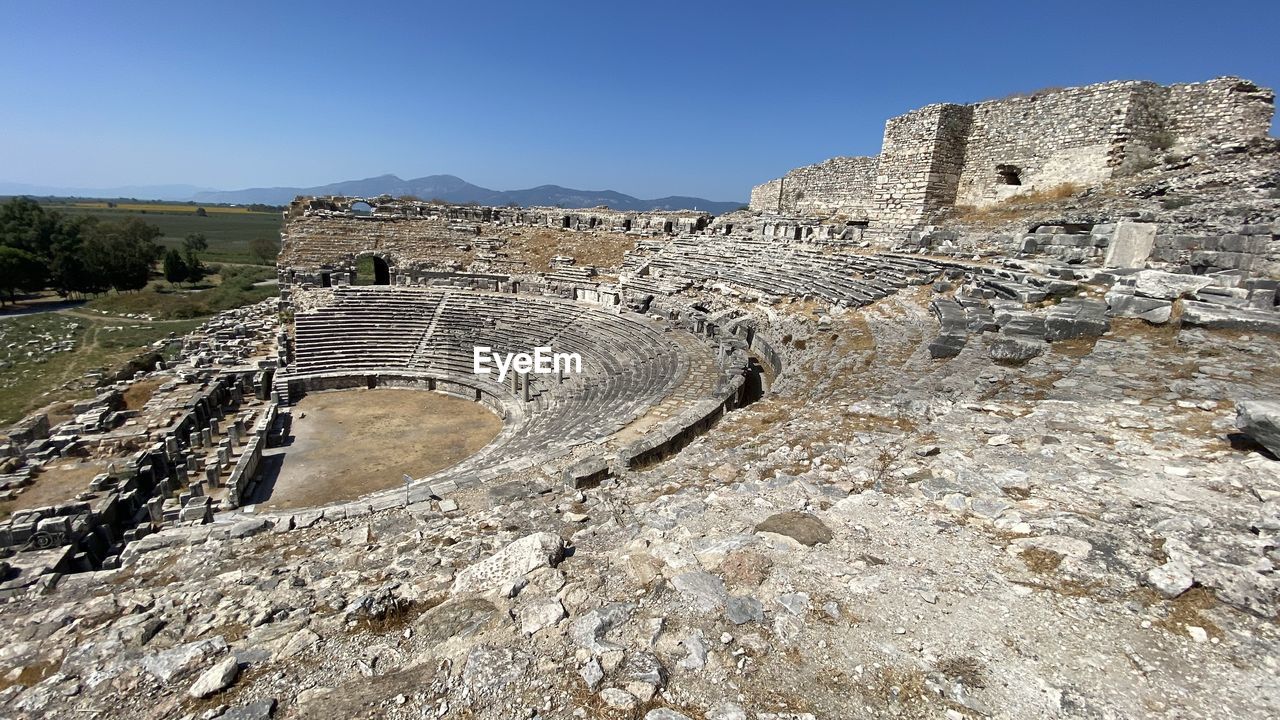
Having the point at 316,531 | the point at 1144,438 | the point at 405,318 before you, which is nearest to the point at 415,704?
the point at 316,531

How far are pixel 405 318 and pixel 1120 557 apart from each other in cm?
2216

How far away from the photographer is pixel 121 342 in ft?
84.5

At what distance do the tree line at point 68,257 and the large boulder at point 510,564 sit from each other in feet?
165

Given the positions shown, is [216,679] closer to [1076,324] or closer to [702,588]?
[702,588]

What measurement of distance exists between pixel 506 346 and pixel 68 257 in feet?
133

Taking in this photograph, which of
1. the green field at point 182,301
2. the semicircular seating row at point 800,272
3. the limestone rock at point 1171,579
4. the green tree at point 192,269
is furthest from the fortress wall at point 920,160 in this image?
the green tree at point 192,269

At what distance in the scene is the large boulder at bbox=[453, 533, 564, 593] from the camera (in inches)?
162

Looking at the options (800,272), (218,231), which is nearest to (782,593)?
(800,272)

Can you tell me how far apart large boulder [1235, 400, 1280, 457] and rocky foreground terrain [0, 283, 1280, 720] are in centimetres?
19

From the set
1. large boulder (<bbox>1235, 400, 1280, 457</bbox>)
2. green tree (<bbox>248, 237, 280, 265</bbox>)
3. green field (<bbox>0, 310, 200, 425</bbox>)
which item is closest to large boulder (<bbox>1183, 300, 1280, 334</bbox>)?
large boulder (<bbox>1235, 400, 1280, 457</bbox>)

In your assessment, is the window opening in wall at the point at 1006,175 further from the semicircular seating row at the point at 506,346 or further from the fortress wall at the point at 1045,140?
the semicircular seating row at the point at 506,346

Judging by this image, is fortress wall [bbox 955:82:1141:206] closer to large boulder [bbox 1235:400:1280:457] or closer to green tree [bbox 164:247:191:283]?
large boulder [bbox 1235:400:1280:457]

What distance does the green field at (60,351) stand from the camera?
1845 centimetres

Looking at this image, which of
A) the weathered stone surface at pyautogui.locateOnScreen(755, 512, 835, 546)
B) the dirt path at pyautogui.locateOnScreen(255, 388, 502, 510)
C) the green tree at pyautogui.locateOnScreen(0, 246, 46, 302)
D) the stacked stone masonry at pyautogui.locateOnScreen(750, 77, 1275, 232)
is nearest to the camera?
the weathered stone surface at pyautogui.locateOnScreen(755, 512, 835, 546)
